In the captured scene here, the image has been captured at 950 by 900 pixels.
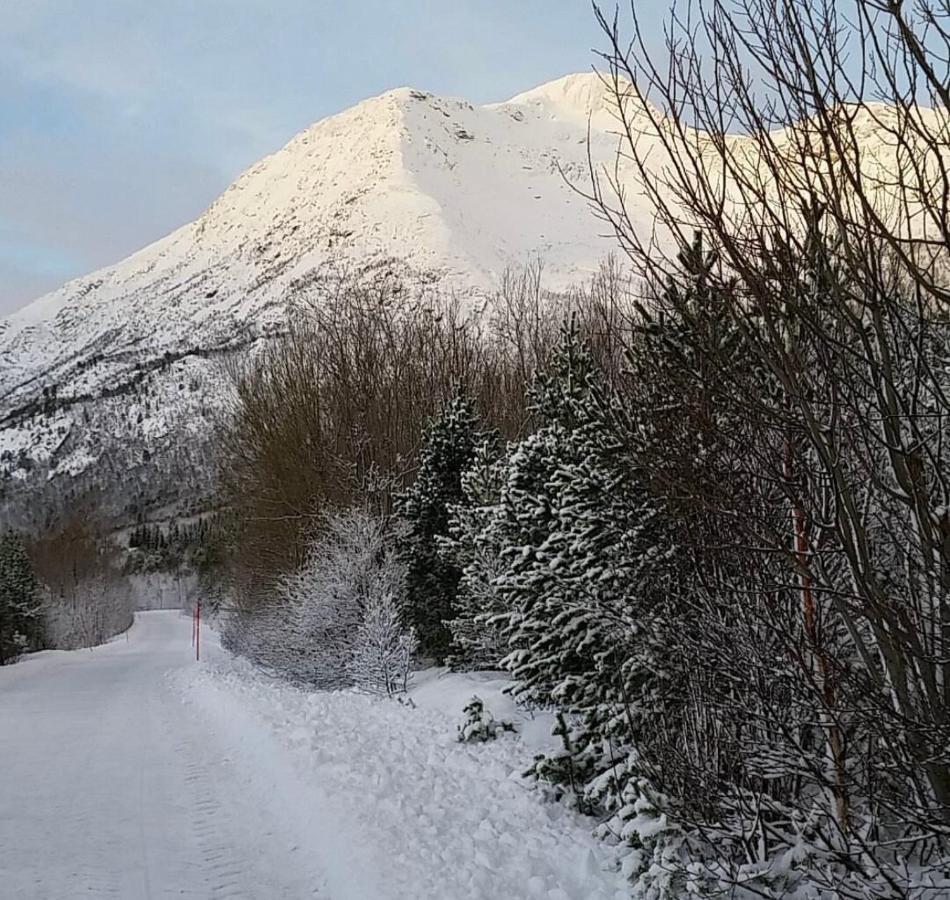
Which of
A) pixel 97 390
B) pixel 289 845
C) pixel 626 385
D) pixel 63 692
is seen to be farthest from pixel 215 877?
pixel 97 390

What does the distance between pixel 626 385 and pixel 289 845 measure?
4263 mm

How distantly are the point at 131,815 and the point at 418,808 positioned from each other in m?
2.60

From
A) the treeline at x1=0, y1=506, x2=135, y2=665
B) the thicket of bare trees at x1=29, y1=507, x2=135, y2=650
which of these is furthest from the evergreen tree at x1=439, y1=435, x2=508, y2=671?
the thicket of bare trees at x1=29, y1=507, x2=135, y2=650

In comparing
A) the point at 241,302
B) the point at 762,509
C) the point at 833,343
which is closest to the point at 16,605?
the point at 762,509

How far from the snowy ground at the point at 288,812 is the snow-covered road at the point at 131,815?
20 mm

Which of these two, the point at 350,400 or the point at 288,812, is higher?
the point at 350,400

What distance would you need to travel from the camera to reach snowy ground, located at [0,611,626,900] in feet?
17.4

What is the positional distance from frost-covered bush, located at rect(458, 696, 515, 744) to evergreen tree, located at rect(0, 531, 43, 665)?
25.1 meters

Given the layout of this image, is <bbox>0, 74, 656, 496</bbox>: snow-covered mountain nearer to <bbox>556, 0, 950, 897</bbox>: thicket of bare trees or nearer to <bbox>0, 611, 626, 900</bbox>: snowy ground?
<bbox>0, 611, 626, 900</bbox>: snowy ground

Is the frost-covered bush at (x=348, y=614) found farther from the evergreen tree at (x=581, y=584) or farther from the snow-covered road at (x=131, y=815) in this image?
the evergreen tree at (x=581, y=584)

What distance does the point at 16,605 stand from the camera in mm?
→ 30953

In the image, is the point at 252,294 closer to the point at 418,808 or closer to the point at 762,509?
the point at 418,808

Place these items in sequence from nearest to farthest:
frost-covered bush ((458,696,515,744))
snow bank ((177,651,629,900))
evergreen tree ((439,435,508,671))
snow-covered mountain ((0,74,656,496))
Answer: snow bank ((177,651,629,900)) < frost-covered bush ((458,696,515,744)) < evergreen tree ((439,435,508,671)) < snow-covered mountain ((0,74,656,496))

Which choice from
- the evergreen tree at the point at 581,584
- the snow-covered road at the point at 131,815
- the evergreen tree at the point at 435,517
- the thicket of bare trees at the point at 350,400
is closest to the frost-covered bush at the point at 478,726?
the evergreen tree at the point at 581,584
